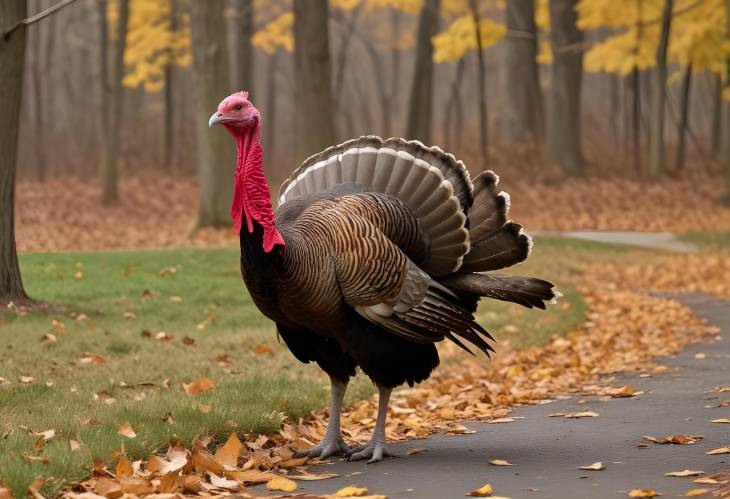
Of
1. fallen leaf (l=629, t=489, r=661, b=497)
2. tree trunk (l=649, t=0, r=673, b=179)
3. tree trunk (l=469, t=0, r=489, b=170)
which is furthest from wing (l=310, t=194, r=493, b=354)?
tree trunk (l=649, t=0, r=673, b=179)

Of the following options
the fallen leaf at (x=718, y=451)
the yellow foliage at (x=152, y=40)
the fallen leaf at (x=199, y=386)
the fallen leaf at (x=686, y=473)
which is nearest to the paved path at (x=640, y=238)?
the yellow foliage at (x=152, y=40)

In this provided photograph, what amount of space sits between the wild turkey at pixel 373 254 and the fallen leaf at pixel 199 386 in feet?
5.57

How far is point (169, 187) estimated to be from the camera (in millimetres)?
33688

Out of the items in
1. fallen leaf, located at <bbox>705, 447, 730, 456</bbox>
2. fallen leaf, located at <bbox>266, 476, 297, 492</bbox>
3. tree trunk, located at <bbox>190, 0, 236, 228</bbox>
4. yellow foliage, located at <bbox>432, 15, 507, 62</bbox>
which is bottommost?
fallen leaf, located at <bbox>266, 476, 297, 492</bbox>

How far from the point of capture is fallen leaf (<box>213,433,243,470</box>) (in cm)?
623

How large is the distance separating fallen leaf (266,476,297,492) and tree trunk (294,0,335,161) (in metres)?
19.1

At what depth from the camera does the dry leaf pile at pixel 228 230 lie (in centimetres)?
2436

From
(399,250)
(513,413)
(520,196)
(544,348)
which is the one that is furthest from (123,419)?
(520,196)

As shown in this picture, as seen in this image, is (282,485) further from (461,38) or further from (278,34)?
(278,34)

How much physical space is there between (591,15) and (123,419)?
26.0 metres

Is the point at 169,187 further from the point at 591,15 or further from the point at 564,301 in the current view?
the point at 564,301

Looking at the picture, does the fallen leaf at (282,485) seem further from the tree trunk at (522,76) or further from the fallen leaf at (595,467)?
the tree trunk at (522,76)

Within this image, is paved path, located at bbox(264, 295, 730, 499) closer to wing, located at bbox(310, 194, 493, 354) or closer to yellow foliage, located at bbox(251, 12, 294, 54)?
wing, located at bbox(310, 194, 493, 354)

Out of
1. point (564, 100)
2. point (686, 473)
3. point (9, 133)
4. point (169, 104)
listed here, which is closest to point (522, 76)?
point (564, 100)
